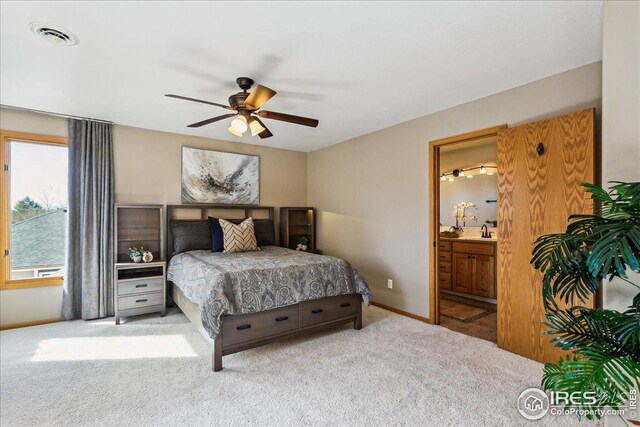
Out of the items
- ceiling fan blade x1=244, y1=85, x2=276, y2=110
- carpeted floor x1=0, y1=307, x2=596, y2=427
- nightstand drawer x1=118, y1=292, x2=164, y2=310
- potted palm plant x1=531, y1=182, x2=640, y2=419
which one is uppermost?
ceiling fan blade x1=244, y1=85, x2=276, y2=110

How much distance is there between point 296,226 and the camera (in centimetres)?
566

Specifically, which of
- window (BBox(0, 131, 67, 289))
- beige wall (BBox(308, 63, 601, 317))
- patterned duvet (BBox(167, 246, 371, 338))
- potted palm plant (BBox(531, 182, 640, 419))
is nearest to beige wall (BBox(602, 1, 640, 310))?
potted palm plant (BBox(531, 182, 640, 419))

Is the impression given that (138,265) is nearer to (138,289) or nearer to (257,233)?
(138,289)

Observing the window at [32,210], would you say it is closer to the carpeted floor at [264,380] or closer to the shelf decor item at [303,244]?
the carpeted floor at [264,380]

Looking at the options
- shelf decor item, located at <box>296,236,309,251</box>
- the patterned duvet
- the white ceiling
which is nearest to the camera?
the white ceiling

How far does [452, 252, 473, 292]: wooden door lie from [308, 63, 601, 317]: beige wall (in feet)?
4.49

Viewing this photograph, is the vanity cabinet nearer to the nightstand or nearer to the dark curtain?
the nightstand

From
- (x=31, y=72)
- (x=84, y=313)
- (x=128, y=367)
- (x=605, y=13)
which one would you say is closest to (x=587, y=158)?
(x=605, y=13)

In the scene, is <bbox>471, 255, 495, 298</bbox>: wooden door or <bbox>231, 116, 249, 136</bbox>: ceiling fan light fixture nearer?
<bbox>231, 116, 249, 136</bbox>: ceiling fan light fixture

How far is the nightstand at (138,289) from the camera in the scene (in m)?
3.71

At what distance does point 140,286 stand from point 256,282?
1928 millimetres

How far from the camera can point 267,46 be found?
89.4 inches

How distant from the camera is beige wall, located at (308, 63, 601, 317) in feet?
9.21

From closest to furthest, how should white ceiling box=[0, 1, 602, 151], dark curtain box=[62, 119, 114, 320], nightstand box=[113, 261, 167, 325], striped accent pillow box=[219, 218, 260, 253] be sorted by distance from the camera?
white ceiling box=[0, 1, 602, 151]
nightstand box=[113, 261, 167, 325]
dark curtain box=[62, 119, 114, 320]
striped accent pillow box=[219, 218, 260, 253]
